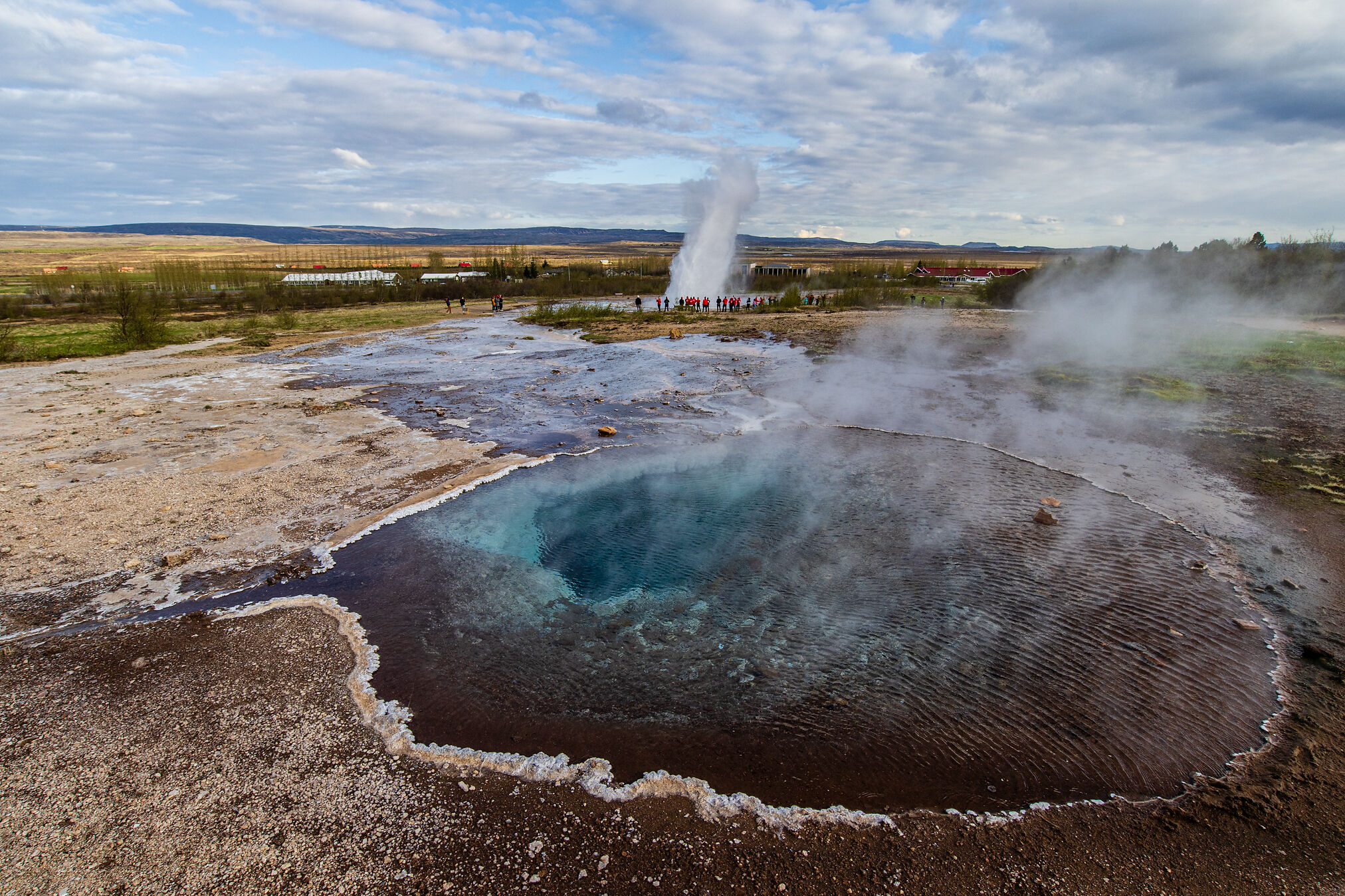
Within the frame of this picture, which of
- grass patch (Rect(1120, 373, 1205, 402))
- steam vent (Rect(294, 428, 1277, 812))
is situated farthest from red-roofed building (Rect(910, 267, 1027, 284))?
steam vent (Rect(294, 428, 1277, 812))

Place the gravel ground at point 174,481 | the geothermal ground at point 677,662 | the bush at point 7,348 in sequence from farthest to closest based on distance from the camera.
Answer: the bush at point 7,348, the gravel ground at point 174,481, the geothermal ground at point 677,662

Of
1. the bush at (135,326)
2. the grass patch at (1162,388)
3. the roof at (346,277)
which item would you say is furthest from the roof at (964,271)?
the bush at (135,326)

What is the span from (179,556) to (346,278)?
58.0 metres

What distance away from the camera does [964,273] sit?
57375 mm

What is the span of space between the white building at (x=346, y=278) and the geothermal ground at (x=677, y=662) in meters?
43.1

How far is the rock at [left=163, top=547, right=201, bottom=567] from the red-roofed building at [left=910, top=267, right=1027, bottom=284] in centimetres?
4676

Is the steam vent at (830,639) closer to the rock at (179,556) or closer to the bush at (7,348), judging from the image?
the rock at (179,556)

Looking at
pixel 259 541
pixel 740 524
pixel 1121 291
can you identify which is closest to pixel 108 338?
pixel 259 541

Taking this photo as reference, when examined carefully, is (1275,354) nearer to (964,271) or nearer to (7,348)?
(7,348)

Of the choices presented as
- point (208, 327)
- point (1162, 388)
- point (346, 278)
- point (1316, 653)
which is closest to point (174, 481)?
point (1316, 653)

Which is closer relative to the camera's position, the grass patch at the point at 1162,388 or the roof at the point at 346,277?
the grass patch at the point at 1162,388

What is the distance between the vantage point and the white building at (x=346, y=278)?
161ft

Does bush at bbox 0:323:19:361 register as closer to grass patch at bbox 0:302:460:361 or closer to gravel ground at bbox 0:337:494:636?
grass patch at bbox 0:302:460:361

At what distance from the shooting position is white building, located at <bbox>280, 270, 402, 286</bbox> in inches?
1938
